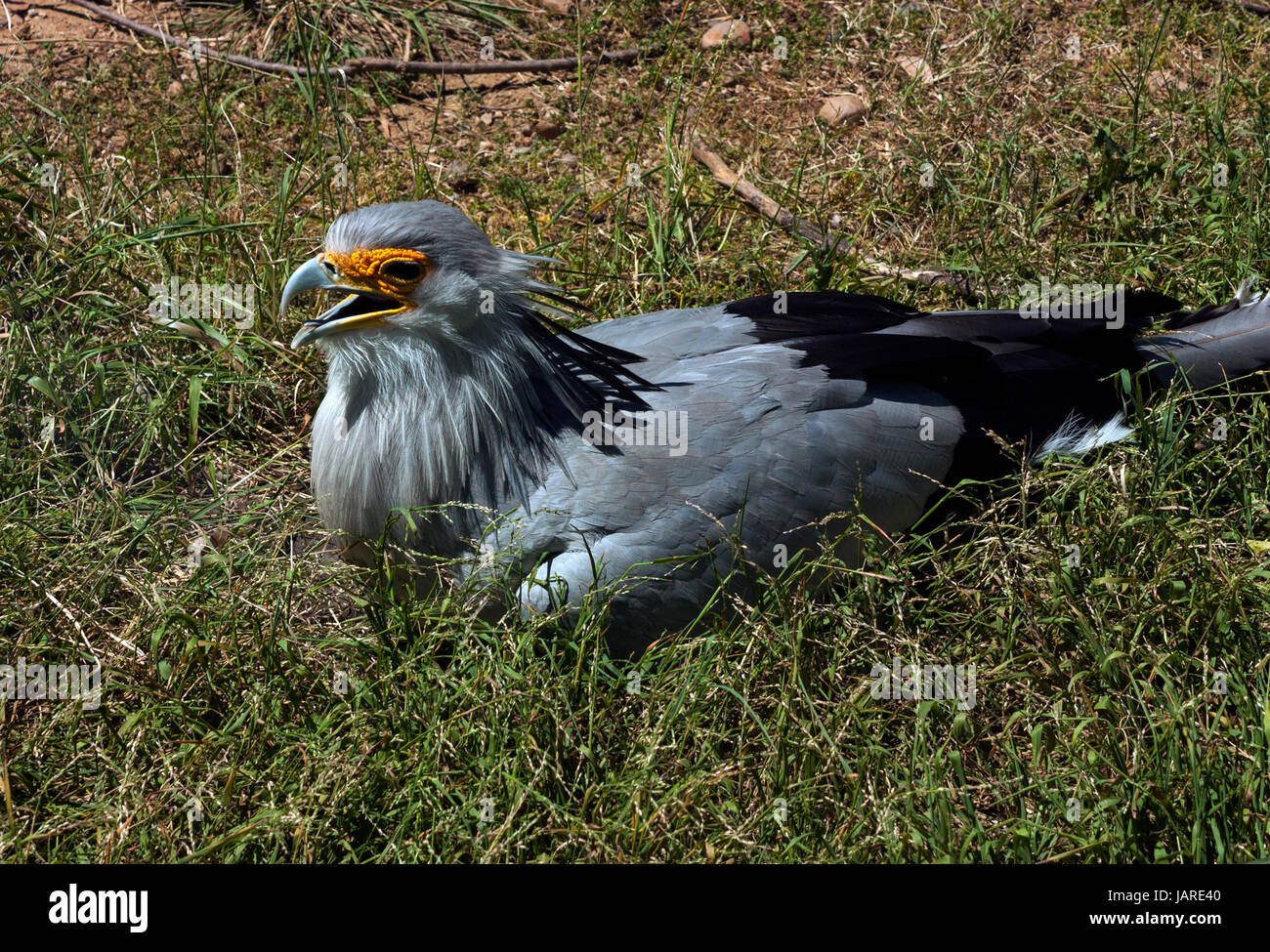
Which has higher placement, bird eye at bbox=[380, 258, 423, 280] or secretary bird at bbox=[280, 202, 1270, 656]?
bird eye at bbox=[380, 258, 423, 280]

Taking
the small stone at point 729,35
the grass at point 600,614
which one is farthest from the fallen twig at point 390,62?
the small stone at point 729,35

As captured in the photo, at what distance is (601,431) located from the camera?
4207 mm

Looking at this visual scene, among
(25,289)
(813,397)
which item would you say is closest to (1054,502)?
(813,397)

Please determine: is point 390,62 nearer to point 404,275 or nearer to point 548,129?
point 548,129

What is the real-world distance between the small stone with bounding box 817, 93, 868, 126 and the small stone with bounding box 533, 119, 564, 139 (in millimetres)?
1523

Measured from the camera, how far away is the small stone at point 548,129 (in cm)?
673

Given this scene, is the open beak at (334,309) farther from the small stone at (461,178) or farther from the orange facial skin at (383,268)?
the small stone at (461,178)

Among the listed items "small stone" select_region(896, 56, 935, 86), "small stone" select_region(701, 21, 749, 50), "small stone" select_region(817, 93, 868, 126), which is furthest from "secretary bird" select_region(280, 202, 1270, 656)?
"small stone" select_region(701, 21, 749, 50)

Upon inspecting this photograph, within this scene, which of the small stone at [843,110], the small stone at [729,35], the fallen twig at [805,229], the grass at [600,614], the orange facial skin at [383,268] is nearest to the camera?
the grass at [600,614]

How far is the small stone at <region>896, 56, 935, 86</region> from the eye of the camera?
677 cm

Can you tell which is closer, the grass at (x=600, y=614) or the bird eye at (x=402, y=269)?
the grass at (x=600, y=614)

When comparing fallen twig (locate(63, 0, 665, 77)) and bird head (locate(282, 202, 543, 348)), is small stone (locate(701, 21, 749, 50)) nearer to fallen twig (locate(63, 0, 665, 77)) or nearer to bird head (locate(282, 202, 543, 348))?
fallen twig (locate(63, 0, 665, 77))

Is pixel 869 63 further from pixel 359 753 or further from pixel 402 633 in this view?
pixel 359 753

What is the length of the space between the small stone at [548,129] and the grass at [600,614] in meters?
0.16
